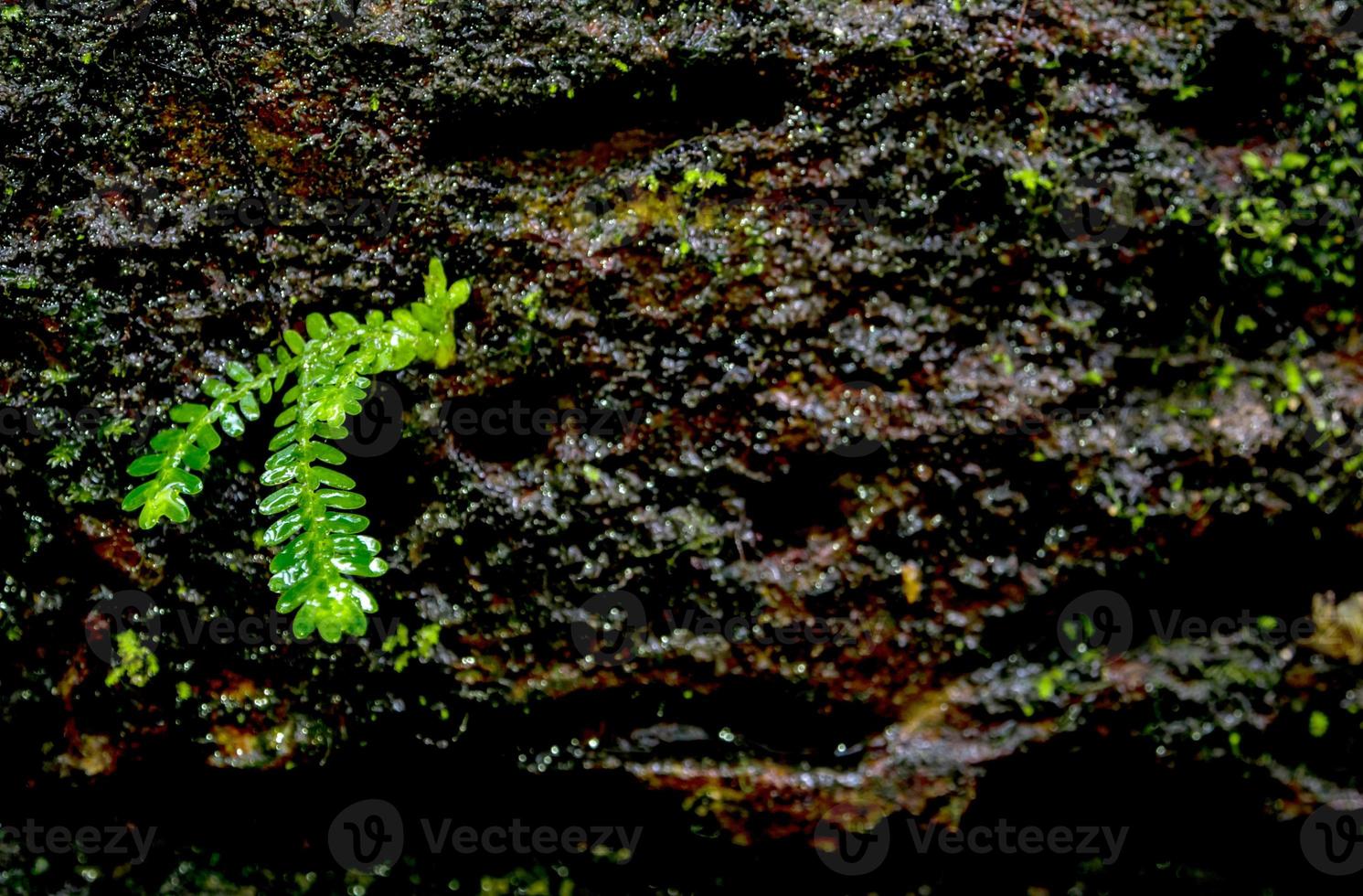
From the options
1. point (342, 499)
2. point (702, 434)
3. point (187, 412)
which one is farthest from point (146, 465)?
point (702, 434)

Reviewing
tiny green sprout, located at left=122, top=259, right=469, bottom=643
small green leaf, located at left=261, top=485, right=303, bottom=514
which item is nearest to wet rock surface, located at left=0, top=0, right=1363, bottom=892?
tiny green sprout, located at left=122, top=259, right=469, bottom=643

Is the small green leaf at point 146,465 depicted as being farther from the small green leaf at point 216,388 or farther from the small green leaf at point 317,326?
the small green leaf at point 317,326

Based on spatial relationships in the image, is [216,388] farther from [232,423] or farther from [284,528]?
[284,528]

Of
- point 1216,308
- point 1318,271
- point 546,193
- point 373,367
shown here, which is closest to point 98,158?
point 373,367

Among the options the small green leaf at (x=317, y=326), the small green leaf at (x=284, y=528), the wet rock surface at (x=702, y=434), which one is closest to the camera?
the wet rock surface at (x=702, y=434)

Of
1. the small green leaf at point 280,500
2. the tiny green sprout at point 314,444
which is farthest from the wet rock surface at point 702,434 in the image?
the small green leaf at point 280,500

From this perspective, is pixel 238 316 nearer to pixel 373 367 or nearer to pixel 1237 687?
pixel 373 367
